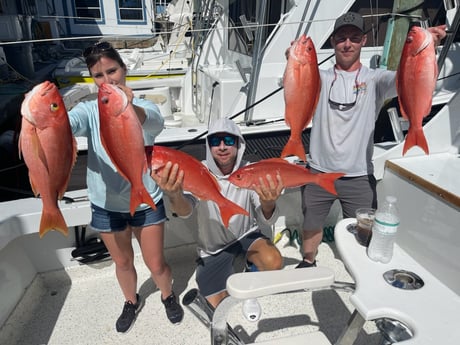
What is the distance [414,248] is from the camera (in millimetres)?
1723

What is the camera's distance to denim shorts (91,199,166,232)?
6.27ft

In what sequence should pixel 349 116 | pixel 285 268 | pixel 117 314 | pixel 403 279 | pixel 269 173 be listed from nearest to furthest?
pixel 403 279 < pixel 269 173 < pixel 349 116 < pixel 117 314 < pixel 285 268

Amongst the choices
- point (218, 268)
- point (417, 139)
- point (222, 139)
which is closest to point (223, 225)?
point (218, 268)

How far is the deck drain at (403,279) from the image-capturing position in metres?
1.46

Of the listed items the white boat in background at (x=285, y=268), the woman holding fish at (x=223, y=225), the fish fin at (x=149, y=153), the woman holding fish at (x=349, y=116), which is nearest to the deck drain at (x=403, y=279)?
the white boat in background at (x=285, y=268)

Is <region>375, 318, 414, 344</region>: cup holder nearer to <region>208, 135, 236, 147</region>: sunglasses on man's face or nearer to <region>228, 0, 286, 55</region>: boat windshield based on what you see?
<region>208, 135, 236, 147</region>: sunglasses on man's face

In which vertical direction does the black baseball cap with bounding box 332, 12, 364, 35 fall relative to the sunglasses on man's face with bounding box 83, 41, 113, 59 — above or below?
above

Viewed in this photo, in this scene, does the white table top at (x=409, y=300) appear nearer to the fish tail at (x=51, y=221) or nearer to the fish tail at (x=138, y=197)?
the fish tail at (x=138, y=197)

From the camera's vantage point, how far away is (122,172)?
1.30m

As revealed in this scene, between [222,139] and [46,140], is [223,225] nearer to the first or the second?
[222,139]

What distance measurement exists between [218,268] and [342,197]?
106cm

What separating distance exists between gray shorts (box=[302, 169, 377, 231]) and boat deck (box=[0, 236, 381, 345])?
1.90ft

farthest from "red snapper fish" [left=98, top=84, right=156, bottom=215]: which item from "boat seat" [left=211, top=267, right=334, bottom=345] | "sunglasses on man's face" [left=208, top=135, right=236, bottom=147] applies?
"sunglasses on man's face" [left=208, top=135, right=236, bottom=147]

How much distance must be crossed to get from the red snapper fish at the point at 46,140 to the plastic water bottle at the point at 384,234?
143cm
